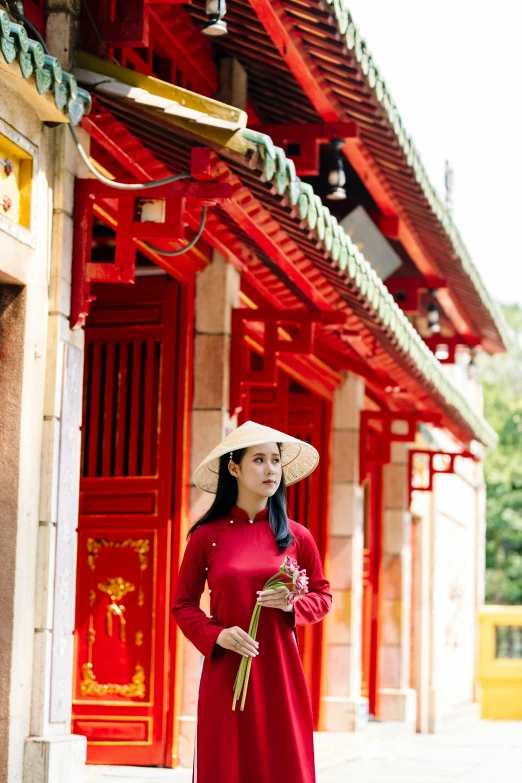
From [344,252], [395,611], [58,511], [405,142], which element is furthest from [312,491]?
[58,511]

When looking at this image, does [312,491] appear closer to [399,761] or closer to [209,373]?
[399,761]

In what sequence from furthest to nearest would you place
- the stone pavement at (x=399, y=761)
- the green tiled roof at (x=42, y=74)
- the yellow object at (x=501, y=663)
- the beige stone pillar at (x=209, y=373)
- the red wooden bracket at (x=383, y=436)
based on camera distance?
1. the yellow object at (x=501, y=663)
2. the red wooden bracket at (x=383, y=436)
3. the beige stone pillar at (x=209, y=373)
4. the stone pavement at (x=399, y=761)
5. the green tiled roof at (x=42, y=74)

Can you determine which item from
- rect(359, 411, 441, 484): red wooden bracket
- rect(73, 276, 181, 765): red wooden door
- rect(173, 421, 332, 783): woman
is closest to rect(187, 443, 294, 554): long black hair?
rect(173, 421, 332, 783): woman

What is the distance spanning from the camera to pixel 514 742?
580 inches

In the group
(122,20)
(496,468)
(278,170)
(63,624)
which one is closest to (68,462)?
(63,624)

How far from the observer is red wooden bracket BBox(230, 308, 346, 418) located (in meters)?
9.48

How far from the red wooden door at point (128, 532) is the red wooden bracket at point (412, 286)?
5603mm

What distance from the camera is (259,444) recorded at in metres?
5.09

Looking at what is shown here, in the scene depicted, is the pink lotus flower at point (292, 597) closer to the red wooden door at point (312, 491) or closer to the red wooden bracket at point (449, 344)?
the red wooden door at point (312, 491)

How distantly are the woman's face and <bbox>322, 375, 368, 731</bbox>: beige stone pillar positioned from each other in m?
8.12

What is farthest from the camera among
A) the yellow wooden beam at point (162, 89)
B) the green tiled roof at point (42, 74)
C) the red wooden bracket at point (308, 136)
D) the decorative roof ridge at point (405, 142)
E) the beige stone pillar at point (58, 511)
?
the red wooden bracket at point (308, 136)

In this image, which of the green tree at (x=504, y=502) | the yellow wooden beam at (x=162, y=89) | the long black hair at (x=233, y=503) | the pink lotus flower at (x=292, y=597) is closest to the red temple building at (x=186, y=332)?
the yellow wooden beam at (x=162, y=89)

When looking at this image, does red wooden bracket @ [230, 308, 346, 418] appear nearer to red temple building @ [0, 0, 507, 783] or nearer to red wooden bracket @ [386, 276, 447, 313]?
red temple building @ [0, 0, 507, 783]

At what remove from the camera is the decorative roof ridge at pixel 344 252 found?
6902 mm
